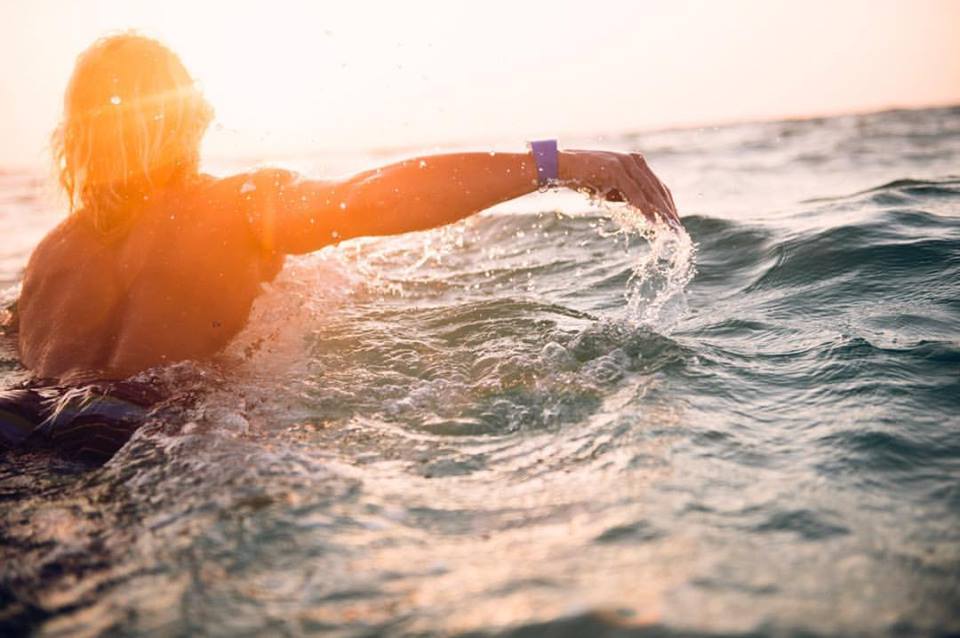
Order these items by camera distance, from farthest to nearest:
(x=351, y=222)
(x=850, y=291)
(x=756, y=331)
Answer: (x=850, y=291)
(x=756, y=331)
(x=351, y=222)

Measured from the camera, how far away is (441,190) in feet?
9.37

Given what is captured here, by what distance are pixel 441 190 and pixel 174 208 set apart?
1.24m

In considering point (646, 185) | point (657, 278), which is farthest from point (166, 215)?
point (657, 278)

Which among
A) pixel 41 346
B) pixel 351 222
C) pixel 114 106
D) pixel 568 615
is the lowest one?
pixel 568 615

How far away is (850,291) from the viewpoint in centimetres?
416

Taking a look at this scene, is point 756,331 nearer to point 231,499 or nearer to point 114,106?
point 231,499

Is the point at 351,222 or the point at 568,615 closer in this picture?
the point at 568,615

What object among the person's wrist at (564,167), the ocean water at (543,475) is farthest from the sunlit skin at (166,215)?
the ocean water at (543,475)

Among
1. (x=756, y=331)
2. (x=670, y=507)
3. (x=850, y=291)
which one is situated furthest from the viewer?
(x=850, y=291)

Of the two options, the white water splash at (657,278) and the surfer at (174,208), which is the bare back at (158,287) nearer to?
the surfer at (174,208)

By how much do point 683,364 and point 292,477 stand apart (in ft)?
5.65

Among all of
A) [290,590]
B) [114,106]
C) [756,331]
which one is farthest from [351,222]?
[756,331]

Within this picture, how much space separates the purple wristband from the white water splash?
374 millimetres

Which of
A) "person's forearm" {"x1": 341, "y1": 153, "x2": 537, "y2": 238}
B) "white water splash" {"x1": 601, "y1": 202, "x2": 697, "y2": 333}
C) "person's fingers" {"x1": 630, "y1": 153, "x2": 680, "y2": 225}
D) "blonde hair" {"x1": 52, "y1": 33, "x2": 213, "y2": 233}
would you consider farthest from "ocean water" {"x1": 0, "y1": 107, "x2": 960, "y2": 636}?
"blonde hair" {"x1": 52, "y1": 33, "x2": 213, "y2": 233}
